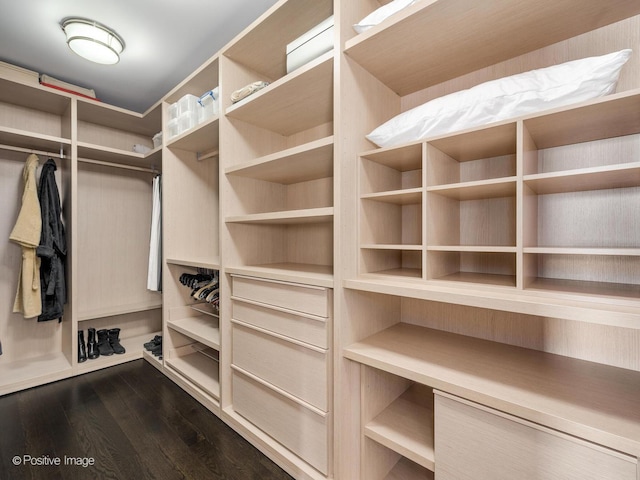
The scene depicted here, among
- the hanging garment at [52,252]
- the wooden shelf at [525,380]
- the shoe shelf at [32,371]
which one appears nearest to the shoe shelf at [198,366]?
the shoe shelf at [32,371]

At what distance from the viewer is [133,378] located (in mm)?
2301

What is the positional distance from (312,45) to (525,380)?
5.11 feet

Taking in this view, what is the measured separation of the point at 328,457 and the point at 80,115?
10.6ft

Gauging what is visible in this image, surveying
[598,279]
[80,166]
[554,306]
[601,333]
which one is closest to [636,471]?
[554,306]

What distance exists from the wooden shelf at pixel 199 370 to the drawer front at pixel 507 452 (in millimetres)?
1432

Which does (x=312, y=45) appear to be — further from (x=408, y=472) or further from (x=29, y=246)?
(x=29, y=246)

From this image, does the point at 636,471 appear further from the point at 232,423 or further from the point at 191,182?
the point at 191,182

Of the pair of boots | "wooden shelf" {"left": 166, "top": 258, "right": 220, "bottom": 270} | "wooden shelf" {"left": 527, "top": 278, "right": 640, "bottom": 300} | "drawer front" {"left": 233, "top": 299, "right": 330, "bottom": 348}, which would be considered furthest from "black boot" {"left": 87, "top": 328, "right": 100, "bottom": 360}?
"wooden shelf" {"left": 527, "top": 278, "right": 640, "bottom": 300}

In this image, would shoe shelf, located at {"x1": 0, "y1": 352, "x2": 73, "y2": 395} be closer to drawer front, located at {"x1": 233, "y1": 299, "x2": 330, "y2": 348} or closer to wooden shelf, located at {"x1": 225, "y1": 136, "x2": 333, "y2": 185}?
drawer front, located at {"x1": 233, "y1": 299, "x2": 330, "y2": 348}

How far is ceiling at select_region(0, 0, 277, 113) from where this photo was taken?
169cm

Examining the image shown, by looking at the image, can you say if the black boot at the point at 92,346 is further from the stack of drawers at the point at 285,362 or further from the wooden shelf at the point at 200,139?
the wooden shelf at the point at 200,139

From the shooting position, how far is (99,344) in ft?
8.75

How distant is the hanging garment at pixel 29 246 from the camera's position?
2156mm

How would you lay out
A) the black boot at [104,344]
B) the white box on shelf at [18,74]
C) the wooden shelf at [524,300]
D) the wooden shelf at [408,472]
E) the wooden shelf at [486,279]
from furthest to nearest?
the black boot at [104,344] < the white box on shelf at [18,74] < the wooden shelf at [408,472] < the wooden shelf at [486,279] < the wooden shelf at [524,300]
